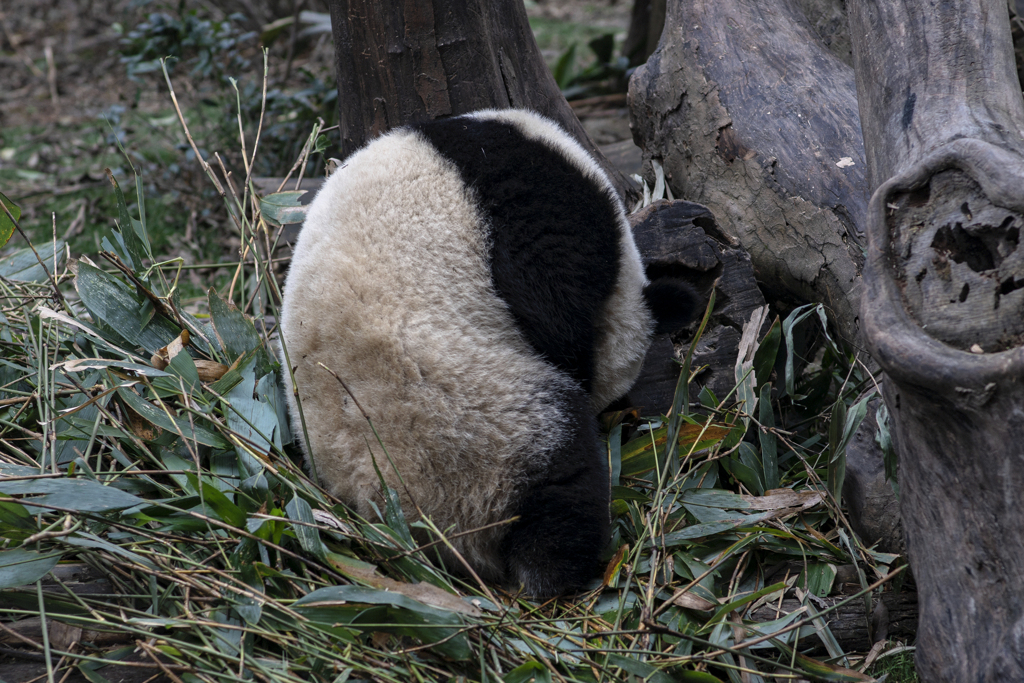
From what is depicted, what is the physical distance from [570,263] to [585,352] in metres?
0.26

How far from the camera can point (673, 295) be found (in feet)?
6.79

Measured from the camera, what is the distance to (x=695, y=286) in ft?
7.52

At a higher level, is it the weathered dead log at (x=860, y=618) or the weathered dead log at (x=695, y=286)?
the weathered dead log at (x=695, y=286)

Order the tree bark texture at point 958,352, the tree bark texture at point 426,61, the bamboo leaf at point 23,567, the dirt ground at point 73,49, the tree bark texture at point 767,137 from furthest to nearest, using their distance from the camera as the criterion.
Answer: the dirt ground at point 73,49, the tree bark texture at point 426,61, the tree bark texture at point 767,137, the bamboo leaf at point 23,567, the tree bark texture at point 958,352

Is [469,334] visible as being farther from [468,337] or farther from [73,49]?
[73,49]

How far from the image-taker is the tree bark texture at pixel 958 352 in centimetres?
120

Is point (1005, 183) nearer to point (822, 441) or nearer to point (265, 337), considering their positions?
point (822, 441)

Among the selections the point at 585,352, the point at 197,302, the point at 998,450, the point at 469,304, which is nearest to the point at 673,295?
the point at 585,352

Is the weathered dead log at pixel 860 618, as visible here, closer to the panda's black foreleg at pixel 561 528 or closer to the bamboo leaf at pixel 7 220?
the panda's black foreleg at pixel 561 528

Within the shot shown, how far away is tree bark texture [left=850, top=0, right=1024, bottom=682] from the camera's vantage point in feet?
3.92

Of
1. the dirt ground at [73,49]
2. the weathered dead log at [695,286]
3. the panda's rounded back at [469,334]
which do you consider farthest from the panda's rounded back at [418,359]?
the dirt ground at [73,49]

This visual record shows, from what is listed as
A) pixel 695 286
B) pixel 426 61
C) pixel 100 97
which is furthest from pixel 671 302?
pixel 100 97

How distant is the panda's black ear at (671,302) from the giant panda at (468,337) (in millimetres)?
104

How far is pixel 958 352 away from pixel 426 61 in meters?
1.91
